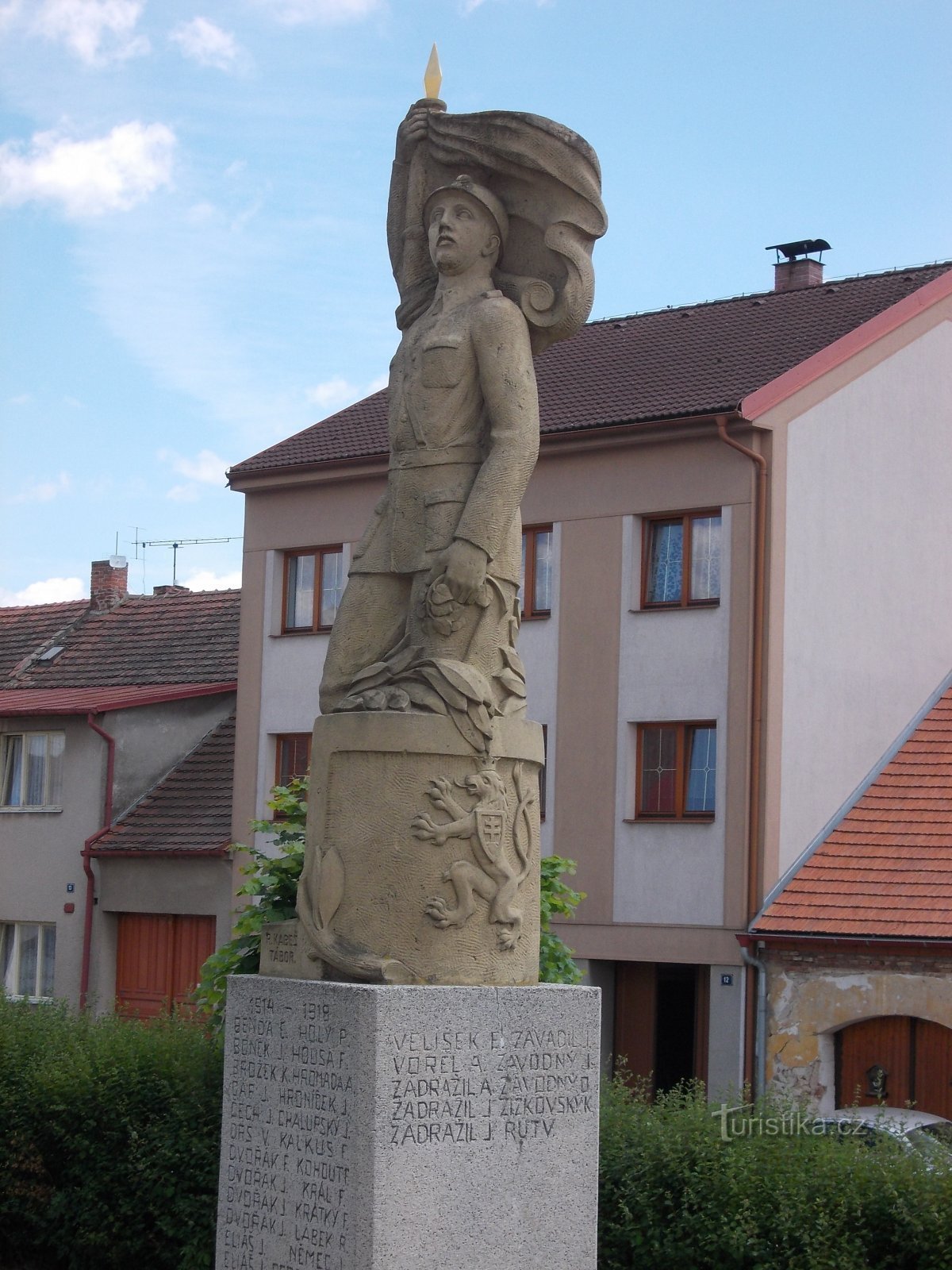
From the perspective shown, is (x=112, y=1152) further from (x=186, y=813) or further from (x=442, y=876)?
(x=186, y=813)

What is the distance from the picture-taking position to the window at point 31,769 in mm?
28422

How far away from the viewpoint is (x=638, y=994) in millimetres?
22875

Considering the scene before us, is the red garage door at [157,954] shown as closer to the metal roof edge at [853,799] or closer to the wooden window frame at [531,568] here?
the wooden window frame at [531,568]

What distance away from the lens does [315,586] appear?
2630cm

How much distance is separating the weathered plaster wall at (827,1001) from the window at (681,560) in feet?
13.8

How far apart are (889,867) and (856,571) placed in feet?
12.7

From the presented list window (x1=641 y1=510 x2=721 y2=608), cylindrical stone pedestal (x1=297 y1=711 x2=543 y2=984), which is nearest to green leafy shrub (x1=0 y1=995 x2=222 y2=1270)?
cylindrical stone pedestal (x1=297 y1=711 x2=543 y2=984)

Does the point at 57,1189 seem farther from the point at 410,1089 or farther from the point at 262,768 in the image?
the point at 262,768

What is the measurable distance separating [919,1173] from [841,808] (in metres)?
13.4

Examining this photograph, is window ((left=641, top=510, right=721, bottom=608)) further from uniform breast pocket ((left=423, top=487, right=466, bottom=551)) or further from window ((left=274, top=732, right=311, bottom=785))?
uniform breast pocket ((left=423, top=487, right=466, bottom=551))

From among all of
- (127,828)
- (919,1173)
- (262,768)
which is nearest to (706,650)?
(262,768)

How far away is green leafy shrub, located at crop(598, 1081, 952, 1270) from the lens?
9.20 meters

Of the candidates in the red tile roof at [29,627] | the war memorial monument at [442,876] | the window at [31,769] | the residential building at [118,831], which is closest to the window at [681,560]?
the residential building at [118,831]

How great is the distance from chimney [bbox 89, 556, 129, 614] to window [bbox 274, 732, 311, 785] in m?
7.82
